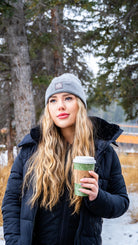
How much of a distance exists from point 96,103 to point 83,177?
7.73 metres

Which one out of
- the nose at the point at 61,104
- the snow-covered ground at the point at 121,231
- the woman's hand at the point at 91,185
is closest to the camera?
the woman's hand at the point at 91,185

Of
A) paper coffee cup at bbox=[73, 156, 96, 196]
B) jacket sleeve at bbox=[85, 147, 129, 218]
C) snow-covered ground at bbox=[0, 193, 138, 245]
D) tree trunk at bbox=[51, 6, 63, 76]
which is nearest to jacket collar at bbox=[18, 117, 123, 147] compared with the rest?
jacket sleeve at bbox=[85, 147, 129, 218]

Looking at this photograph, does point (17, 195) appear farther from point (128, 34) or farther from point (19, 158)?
point (128, 34)

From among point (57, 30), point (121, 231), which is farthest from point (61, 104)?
point (57, 30)

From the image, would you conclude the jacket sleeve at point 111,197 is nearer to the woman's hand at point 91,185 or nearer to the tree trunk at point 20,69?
the woman's hand at point 91,185

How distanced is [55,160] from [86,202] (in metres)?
0.37

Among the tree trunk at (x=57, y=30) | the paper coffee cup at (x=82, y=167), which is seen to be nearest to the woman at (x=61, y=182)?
the paper coffee cup at (x=82, y=167)

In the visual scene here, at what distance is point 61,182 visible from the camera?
4.98 feet

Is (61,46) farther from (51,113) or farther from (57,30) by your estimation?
(51,113)

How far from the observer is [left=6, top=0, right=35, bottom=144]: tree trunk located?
5.99 meters

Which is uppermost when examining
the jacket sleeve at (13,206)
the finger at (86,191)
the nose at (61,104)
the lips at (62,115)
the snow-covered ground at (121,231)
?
the nose at (61,104)

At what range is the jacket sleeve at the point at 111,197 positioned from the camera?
1.33 m

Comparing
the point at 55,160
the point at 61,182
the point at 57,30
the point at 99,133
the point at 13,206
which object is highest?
the point at 57,30

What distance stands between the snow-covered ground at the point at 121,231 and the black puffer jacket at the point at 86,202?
1.88m
